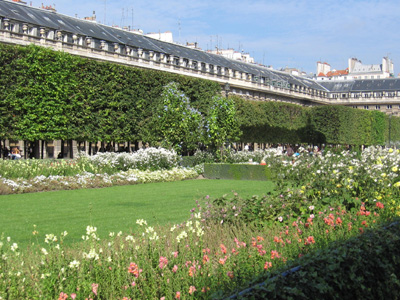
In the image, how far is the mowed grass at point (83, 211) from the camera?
8422 millimetres

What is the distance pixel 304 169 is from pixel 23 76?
19690mm

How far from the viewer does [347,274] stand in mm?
3980

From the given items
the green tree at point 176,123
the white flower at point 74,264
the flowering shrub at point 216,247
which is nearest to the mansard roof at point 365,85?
the green tree at point 176,123

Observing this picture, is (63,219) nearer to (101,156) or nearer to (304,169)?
(304,169)

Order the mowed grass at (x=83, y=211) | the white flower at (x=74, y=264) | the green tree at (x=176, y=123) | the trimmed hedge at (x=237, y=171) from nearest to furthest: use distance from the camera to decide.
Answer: the white flower at (x=74, y=264)
the mowed grass at (x=83, y=211)
the trimmed hedge at (x=237, y=171)
the green tree at (x=176, y=123)

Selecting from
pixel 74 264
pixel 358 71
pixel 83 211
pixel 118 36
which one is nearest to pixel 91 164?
pixel 83 211

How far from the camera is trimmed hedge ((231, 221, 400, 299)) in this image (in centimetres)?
331

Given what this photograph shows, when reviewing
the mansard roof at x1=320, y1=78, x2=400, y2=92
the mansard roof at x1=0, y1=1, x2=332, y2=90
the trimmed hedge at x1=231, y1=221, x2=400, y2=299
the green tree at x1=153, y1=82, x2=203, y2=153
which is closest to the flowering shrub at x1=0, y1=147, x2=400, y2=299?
the trimmed hedge at x1=231, y1=221, x2=400, y2=299

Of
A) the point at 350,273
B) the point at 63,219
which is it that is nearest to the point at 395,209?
the point at 350,273

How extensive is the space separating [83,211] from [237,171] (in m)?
13.0

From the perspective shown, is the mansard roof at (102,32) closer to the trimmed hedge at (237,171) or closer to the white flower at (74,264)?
the trimmed hedge at (237,171)

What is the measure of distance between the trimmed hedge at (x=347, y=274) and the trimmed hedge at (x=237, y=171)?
16.7 m

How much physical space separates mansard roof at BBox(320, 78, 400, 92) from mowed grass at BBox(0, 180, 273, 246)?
7809 centimetres

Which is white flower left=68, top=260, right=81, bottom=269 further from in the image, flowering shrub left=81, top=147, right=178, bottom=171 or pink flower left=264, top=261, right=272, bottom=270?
flowering shrub left=81, top=147, right=178, bottom=171
